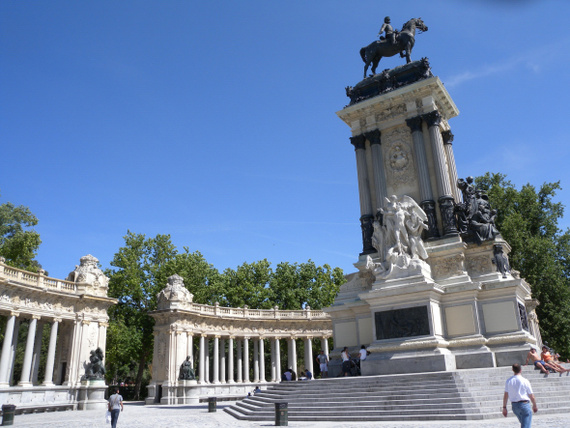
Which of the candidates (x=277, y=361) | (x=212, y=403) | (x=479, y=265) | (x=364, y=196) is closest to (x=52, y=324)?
(x=212, y=403)

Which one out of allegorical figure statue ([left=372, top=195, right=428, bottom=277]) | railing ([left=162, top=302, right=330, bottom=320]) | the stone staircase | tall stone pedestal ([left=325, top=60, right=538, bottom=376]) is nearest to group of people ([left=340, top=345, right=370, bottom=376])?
tall stone pedestal ([left=325, top=60, right=538, bottom=376])

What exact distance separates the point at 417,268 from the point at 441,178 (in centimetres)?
526

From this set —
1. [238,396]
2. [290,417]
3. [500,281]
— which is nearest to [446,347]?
[500,281]

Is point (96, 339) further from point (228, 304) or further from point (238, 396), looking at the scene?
point (228, 304)

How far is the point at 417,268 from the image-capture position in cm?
1989

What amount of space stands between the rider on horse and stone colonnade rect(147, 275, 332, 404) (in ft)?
72.8

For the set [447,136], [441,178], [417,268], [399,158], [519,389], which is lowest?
[519,389]

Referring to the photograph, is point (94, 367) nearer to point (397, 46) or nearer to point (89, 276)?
point (89, 276)

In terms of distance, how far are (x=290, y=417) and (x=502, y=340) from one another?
9152 mm

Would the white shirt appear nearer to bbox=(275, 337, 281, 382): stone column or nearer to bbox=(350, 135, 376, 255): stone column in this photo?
bbox=(350, 135, 376, 255): stone column

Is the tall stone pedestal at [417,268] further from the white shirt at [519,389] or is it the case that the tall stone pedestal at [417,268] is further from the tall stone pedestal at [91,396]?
the tall stone pedestal at [91,396]

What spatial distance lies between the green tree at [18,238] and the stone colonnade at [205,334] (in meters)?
12.2

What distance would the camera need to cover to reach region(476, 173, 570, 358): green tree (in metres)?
36.6

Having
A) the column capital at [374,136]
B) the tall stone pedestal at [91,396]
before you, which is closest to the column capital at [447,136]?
the column capital at [374,136]
